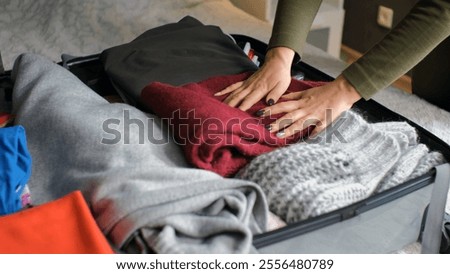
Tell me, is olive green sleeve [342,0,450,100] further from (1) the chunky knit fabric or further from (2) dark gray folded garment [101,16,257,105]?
(2) dark gray folded garment [101,16,257,105]

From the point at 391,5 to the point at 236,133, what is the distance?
153 centimetres

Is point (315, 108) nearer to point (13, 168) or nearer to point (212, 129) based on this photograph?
point (212, 129)

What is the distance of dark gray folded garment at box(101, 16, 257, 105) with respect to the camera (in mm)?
1002

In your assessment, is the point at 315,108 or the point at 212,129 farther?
the point at 315,108

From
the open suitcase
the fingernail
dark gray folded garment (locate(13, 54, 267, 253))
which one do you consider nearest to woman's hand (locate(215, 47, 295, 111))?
the fingernail

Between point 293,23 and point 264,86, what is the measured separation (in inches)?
6.7

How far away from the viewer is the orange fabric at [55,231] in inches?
24.8

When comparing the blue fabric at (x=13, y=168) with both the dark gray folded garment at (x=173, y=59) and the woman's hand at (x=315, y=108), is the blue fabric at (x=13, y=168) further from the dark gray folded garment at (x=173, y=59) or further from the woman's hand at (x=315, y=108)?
the woman's hand at (x=315, y=108)

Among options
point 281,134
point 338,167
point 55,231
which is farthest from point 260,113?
point 55,231

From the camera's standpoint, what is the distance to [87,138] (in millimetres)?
786

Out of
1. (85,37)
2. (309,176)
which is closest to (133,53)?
(309,176)

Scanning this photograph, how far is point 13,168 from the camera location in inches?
Result: 29.0
